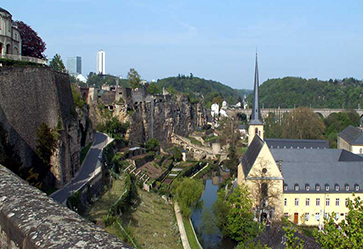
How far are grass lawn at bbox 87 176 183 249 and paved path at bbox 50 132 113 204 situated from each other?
1591mm

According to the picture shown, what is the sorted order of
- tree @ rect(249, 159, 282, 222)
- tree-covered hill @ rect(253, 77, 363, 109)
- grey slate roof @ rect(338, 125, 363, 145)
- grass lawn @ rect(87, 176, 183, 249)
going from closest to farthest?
grass lawn @ rect(87, 176, 183, 249), tree @ rect(249, 159, 282, 222), grey slate roof @ rect(338, 125, 363, 145), tree-covered hill @ rect(253, 77, 363, 109)

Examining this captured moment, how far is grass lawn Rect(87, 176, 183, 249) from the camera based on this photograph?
67.9ft

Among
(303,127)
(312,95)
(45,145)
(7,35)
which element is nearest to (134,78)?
(303,127)

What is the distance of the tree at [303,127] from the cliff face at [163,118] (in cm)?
Answer: 1971

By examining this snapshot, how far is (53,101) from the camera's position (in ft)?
74.1

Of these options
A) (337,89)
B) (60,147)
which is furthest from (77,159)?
(337,89)

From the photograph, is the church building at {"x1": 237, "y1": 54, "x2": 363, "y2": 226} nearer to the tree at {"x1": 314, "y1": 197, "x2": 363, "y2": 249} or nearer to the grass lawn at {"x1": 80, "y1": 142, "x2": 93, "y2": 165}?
the grass lawn at {"x1": 80, "y1": 142, "x2": 93, "y2": 165}

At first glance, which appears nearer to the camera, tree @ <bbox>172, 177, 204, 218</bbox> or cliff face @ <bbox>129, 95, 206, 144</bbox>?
tree @ <bbox>172, 177, 204, 218</bbox>

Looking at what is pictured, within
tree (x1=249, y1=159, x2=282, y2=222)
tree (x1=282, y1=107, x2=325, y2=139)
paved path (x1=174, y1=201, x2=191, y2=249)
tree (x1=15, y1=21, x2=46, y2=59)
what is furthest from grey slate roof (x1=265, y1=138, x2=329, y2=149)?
tree (x1=15, y1=21, x2=46, y2=59)

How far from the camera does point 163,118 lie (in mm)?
62281

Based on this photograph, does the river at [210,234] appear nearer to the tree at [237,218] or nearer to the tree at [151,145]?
the tree at [237,218]

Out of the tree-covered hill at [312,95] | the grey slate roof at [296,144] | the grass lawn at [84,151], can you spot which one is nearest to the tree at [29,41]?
the grass lawn at [84,151]

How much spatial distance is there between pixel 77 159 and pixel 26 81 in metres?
7.59

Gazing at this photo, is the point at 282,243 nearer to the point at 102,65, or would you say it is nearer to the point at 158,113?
the point at 158,113
